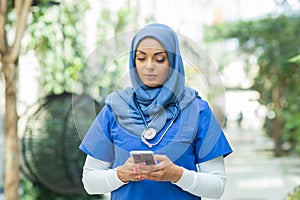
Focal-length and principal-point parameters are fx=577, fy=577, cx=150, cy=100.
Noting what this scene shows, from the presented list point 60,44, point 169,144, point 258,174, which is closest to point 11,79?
point 60,44

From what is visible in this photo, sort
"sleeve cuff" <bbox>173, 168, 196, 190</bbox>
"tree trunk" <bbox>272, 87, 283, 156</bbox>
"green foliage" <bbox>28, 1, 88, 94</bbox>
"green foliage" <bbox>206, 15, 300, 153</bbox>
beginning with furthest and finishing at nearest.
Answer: "tree trunk" <bbox>272, 87, 283, 156</bbox>, "green foliage" <bbox>206, 15, 300, 153</bbox>, "green foliage" <bbox>28, 1, 88, 94</bbox>, "sleeve cuff" <bbox>173, 168, 196, 190</bbox>

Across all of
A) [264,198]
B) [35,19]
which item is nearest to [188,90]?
[35,19]

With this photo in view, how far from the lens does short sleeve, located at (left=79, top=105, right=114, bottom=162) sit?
4.19ft

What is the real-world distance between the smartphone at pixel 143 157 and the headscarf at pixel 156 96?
0.33 feet

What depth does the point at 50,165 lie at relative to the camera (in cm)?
414

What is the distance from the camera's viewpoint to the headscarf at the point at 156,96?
1.22 metres

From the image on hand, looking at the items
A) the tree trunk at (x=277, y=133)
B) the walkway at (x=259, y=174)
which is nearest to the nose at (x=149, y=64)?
the walkway at (x=259, y=174)

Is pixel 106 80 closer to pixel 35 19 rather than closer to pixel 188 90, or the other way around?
pixel 188 90

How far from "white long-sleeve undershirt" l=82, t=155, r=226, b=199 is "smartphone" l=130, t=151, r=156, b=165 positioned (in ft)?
0.35

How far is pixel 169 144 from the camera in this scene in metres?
1.22

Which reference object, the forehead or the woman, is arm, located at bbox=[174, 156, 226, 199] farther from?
the forehead

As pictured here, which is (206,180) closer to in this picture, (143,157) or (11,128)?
(143,157)

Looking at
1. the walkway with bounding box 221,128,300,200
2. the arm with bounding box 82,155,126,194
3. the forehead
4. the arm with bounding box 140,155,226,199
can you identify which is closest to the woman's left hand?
the arm with bounding box 140,155,226,199

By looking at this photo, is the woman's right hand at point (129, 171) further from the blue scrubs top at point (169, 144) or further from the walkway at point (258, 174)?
the walkway at point (258, 174)
